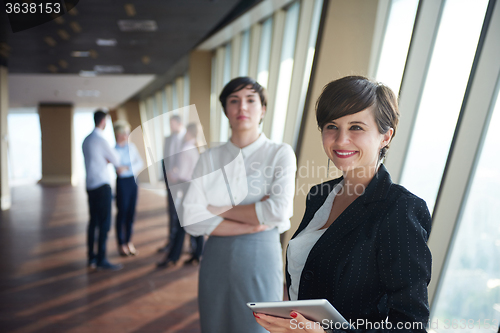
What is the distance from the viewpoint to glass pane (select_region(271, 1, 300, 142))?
199 inches

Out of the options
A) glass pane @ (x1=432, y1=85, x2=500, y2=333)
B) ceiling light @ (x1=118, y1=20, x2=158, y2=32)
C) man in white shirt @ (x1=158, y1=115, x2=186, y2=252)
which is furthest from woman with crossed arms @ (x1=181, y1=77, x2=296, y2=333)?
ceiling light @ (x1=118, y1=20, x2=158, y2=32)

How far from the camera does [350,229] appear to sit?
1037mm

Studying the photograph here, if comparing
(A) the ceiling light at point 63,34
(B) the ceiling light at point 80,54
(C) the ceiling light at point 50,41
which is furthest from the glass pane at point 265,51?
(B) the ceiling light at point 80,54

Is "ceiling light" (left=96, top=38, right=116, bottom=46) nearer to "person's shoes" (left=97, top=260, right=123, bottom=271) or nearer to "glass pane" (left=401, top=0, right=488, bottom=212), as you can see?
"person's shoes" (left=97, top=260, right=123, bottom=271)

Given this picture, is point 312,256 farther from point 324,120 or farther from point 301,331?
point 324,120

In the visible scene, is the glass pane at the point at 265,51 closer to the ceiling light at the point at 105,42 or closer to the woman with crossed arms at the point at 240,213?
the ceiling light at the point at 105,42

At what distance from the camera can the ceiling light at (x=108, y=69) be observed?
10.5 meters

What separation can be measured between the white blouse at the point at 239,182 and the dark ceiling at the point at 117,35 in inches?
162

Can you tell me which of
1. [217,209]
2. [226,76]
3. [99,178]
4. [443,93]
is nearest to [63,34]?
[226,76]

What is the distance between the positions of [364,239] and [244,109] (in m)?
1.04

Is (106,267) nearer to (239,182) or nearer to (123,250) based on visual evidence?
(123,250)

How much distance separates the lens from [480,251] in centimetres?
230

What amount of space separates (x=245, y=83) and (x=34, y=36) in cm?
718

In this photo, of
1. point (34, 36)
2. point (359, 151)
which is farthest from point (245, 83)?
point (34, 36)
